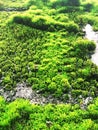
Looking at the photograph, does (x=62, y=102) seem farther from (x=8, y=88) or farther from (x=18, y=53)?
(x=18, y=53)

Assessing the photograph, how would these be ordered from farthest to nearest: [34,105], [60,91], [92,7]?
[92,7], [60,91], [34,105]

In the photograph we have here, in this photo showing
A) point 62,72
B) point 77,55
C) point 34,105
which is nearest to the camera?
point 34,105

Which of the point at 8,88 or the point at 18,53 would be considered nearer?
the point at 8,88

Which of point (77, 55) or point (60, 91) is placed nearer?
point (60, 91)

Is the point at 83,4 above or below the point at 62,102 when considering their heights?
above

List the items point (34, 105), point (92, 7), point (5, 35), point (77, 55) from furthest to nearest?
point (92, 7) < point (5, 35) < point (77, 55) < point (34, 105)

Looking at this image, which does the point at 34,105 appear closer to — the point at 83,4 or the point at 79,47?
the point at 79,47

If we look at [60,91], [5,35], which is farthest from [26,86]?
[5,35]

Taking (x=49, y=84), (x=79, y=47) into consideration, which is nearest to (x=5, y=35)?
(x=79, y=47)

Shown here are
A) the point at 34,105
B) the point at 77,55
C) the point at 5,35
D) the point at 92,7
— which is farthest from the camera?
the point at 92,7
